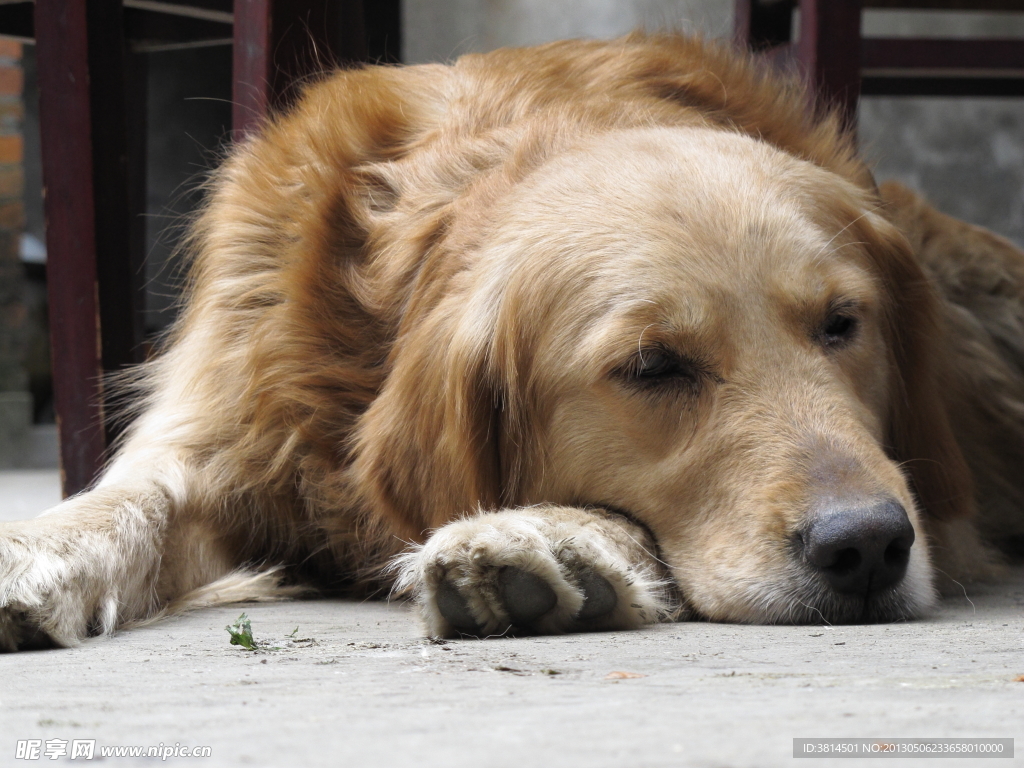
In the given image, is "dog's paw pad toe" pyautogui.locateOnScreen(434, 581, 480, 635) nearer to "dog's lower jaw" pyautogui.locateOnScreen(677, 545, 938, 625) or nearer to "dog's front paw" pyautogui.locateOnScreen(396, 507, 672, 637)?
"dog's front paw" pyautogui.locateOnScreen(396, 507, 672, 637)

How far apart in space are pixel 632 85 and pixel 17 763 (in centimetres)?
248

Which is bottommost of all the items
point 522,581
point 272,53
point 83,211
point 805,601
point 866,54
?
point 805,601

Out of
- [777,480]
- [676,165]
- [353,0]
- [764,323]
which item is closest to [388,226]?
[676,165]

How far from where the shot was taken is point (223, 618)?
2439 millimetres

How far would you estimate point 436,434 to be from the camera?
8.64ft

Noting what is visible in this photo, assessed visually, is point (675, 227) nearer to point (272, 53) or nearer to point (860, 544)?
point (860, 544)

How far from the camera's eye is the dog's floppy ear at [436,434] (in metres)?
2.62

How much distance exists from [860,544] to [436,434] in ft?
3.16

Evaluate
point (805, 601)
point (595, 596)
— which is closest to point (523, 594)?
point (595, 596)

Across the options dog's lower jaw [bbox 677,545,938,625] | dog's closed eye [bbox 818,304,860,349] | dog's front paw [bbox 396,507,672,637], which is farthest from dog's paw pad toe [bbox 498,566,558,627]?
dog's closed eye [bbox 818,304,860,349]

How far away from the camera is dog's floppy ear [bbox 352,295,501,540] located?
8.58 feet

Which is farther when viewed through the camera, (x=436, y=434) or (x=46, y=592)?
(x=436, y=434)

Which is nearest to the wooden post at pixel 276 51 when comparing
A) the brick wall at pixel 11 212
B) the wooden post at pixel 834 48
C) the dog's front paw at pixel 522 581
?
the wooden post at pixel 834 48

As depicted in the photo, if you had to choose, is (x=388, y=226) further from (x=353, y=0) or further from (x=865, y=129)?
(x=865, y=129)
